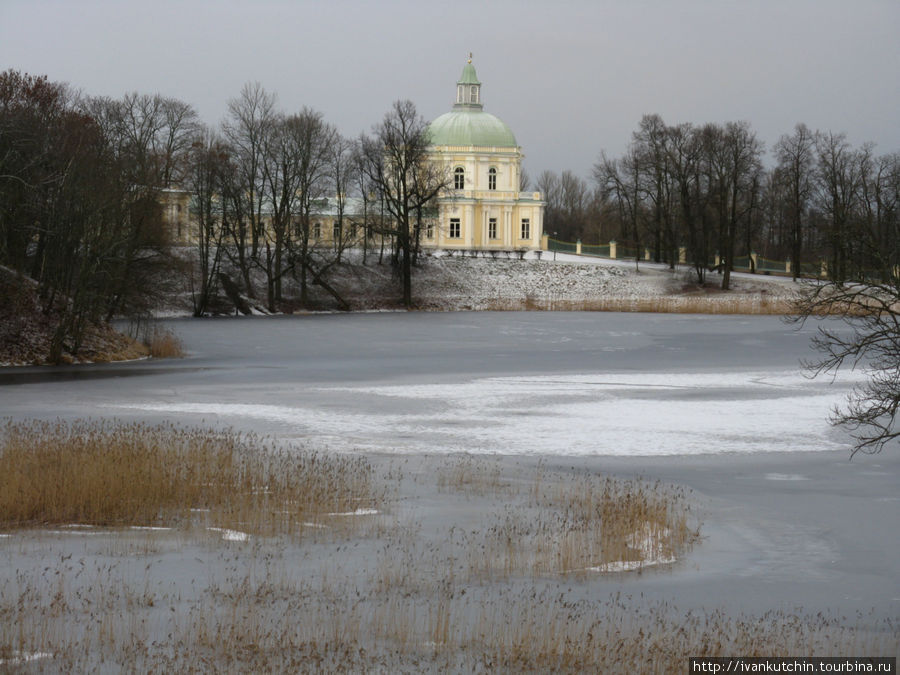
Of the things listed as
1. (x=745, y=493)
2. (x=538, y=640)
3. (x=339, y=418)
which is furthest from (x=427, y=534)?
(x=339, y=418)

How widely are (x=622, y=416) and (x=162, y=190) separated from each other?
3207 cm

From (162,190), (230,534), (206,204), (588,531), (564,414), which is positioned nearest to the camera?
(230,534)

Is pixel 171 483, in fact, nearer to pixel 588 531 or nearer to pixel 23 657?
pixel 588 531

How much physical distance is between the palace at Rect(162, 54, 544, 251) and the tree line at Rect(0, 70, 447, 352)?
467 inches

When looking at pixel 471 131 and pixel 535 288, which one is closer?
pixel 535 288

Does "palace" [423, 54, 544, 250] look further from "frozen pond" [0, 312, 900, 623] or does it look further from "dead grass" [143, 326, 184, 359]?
"dead grass" [143, 326, 184, 359]

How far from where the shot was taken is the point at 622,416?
24.1 metres

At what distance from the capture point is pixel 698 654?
31.9 ft

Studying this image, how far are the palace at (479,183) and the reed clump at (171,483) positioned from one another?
80.2 meters

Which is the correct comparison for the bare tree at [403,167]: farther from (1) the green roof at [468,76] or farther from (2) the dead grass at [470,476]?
(2) the dead grass at [470,476]

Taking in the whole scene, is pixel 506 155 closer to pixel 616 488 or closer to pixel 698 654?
pixel 616 488

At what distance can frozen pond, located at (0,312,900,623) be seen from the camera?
12.9 metres

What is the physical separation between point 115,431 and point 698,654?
12797 millimetres

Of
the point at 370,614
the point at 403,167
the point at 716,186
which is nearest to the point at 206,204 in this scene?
the point at 403,167
